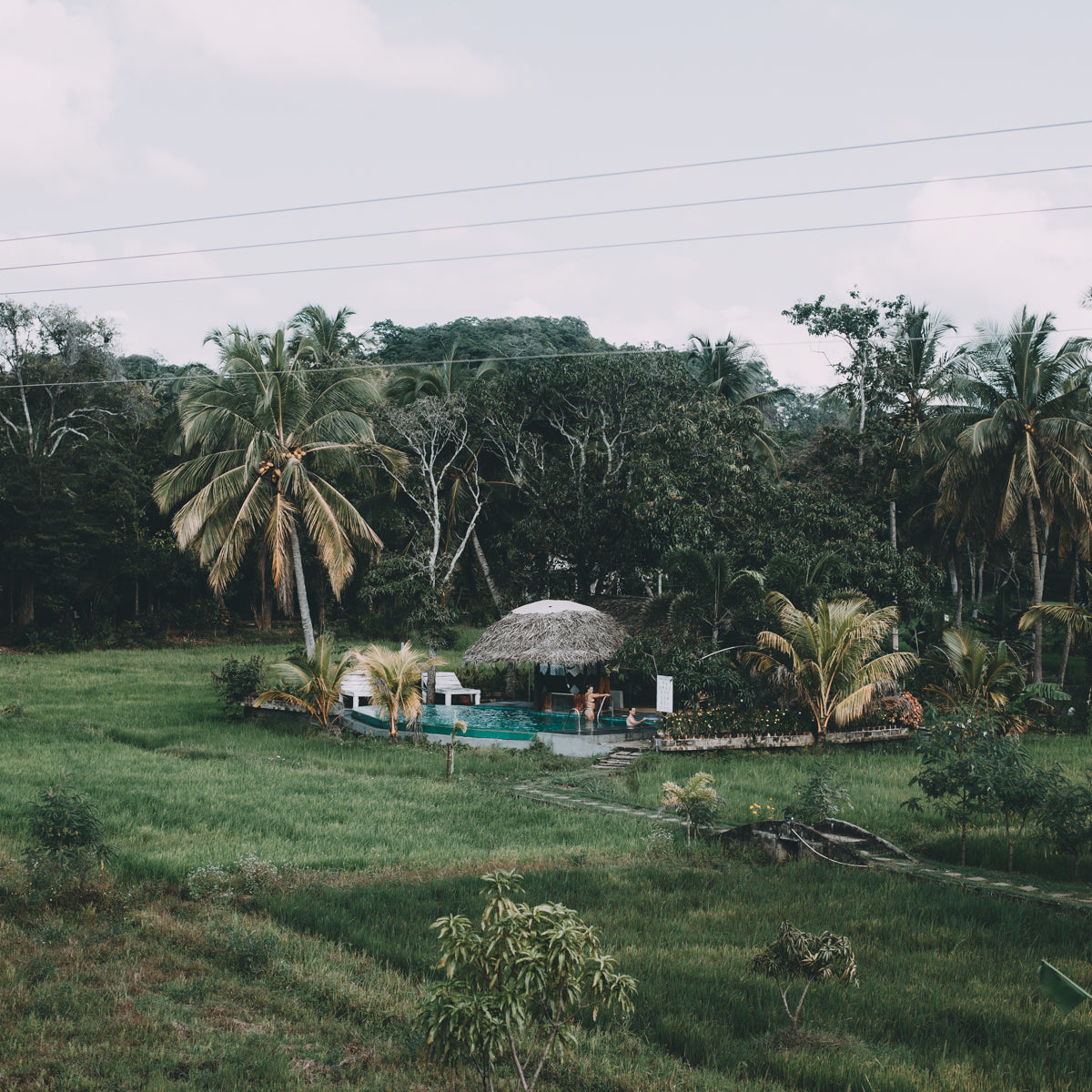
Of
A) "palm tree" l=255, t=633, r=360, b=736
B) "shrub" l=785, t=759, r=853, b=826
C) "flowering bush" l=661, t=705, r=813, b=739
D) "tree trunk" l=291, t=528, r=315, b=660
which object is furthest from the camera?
"tree trunk" l=291, t=528, r=315, b=660

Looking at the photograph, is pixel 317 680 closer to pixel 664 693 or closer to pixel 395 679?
pixel 395 679

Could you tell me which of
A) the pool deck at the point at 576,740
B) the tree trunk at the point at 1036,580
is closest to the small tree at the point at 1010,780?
the pool deck at the point at 576,740

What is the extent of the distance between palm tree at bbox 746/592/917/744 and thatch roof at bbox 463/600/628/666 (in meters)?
3.75

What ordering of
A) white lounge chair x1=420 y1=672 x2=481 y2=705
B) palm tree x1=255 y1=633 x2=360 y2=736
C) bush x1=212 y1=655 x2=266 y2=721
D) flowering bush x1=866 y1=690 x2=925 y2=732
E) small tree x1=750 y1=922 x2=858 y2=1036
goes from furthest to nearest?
white lounge chair x1=420 y1=672 x2=481 y2=705 < bush x1=212 y1=655 x2=266 y2=721 < palm tree x1=255 y1=633 x2=360 y2=736 < flowering bush x1=866 y1=690 x2=925 y2=732 < small tree x1=750 y1=922 x2=858 y2=1036

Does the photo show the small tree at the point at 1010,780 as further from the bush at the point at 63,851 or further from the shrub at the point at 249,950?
the bush at the point at 63,851

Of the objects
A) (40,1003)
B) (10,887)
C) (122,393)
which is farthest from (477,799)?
(122,393)

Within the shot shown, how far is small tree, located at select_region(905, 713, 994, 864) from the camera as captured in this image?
1079 centimetres

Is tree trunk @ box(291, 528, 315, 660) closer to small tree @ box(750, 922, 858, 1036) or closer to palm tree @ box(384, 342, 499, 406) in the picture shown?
palm tree @ box(384, 342, 499, 406)

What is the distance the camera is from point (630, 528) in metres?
23.4

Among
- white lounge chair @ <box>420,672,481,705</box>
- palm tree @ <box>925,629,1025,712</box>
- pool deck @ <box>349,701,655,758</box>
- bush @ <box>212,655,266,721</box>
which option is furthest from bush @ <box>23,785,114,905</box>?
palm tree @ <box>925,629,1025,712</box>

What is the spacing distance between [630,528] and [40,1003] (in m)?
18.2

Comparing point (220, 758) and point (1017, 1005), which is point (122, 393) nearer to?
point (220, 758)

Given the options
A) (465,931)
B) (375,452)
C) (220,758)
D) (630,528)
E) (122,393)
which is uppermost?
(122,393)

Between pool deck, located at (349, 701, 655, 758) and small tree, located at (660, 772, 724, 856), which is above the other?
small tree, located at (660, 772, 724, 856)
